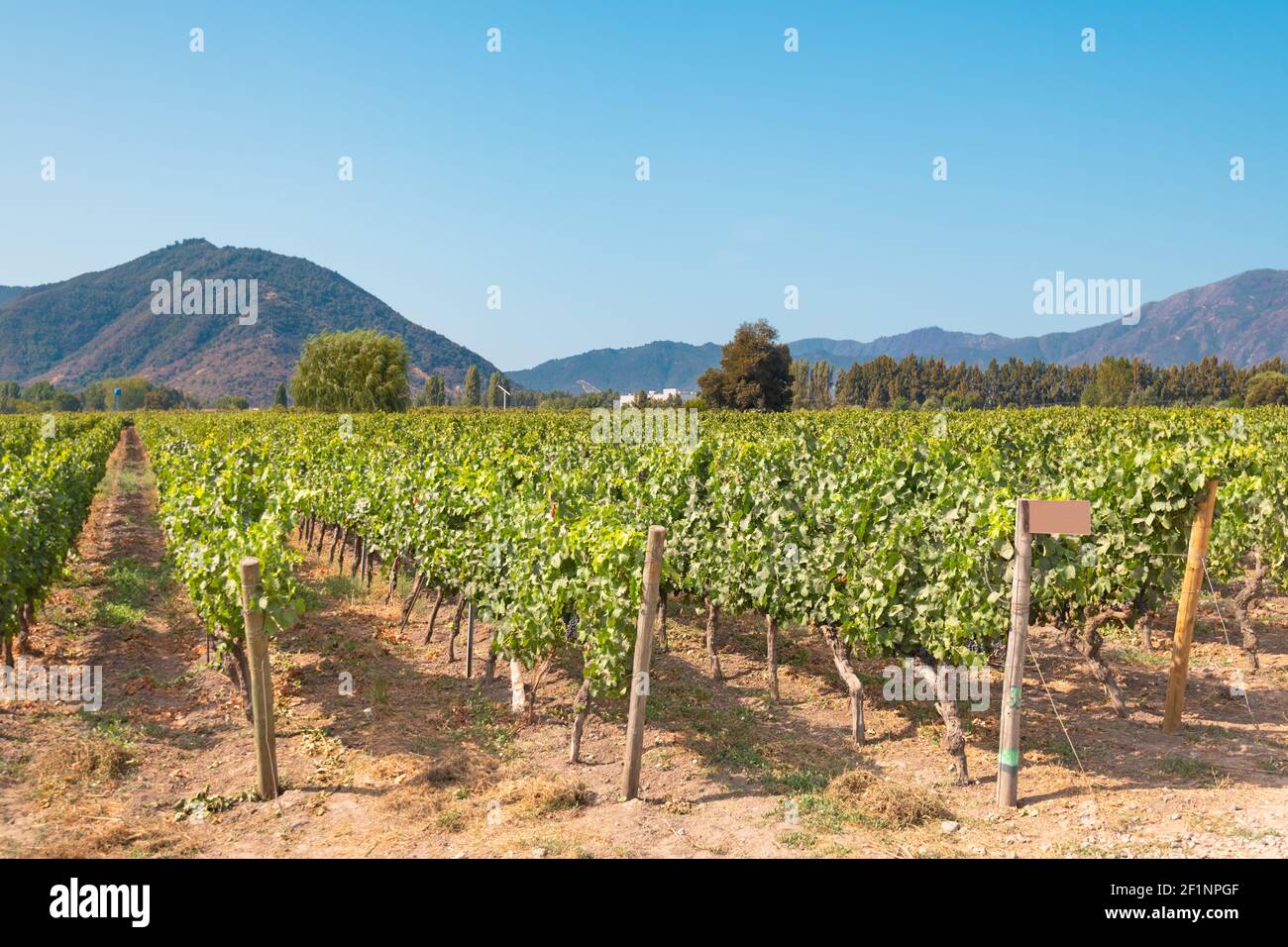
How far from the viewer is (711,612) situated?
9.77 metres

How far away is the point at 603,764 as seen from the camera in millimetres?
7168

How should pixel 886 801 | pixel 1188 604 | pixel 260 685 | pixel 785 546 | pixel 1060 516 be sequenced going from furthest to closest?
1. pixel 785 546
2. pixel 1188 604
3. pixel 260 685
4. pixel 886 801
5. pixel 1060 516

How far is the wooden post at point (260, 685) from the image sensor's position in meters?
6.17

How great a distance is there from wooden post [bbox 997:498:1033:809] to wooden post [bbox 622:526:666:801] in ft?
8.49

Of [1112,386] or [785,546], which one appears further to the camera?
[1112,386]

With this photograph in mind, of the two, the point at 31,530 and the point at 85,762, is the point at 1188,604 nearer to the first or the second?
the point at 85,762

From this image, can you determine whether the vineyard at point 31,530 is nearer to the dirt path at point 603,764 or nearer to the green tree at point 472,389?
the dirt path at point 603,764

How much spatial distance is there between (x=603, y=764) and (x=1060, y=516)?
164 inches

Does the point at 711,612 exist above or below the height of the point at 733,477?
below

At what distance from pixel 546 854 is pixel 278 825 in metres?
2.09

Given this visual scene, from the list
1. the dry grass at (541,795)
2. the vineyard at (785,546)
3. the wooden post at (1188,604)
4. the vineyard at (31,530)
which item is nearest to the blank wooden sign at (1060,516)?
the vineyard at (785,546)

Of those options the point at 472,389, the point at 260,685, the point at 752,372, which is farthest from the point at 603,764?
the point at 472,389
